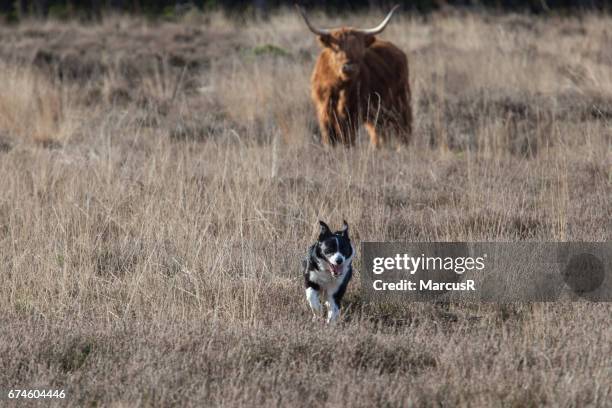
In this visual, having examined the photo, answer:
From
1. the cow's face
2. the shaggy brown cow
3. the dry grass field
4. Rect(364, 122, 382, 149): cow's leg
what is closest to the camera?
the dry grass field

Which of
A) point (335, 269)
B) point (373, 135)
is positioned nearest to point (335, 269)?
point (335, 269)

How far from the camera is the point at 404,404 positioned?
161 inches

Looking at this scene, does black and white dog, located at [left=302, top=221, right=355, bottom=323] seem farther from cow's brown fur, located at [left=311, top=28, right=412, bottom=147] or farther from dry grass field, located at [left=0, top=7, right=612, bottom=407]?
cow's brown fur, located at [left=311, top=28, right=412, bottom=147]

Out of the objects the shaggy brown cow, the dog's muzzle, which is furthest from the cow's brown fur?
the dog's muzzle

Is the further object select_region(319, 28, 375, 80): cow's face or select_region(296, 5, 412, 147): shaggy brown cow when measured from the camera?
select_region(296, 5, 412, 147): shaggy brown cow

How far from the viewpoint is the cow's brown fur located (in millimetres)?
10578

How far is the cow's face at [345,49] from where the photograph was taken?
10.5 metres

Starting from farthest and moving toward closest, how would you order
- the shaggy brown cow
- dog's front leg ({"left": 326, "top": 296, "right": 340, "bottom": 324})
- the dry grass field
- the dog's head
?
the shaggy brown cow
dog's front leg ({"left": 326, "top": 296, "right": 340, "bottom": 324})
the dog's head
the dry grass field

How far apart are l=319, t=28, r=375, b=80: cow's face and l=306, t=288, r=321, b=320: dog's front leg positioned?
555 cm

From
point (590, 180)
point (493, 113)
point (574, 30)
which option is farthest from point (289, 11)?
point (590, 180)

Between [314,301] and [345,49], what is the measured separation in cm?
591

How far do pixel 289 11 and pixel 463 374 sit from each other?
2004 cm

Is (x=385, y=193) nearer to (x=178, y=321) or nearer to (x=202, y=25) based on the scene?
(x=178, y=321)

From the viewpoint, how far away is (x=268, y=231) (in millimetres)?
6668
